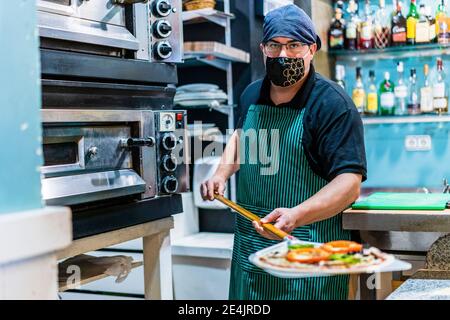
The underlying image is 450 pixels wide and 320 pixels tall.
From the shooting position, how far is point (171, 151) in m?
2.35

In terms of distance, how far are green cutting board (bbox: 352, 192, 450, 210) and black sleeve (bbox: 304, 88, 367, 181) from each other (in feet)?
1.89

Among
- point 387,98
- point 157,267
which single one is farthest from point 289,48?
point 387,98

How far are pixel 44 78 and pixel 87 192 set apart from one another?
0.36 meters

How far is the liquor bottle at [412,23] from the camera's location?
13.6 ft

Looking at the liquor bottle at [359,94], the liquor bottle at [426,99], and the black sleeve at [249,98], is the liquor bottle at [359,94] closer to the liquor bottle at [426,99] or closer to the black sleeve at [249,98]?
the liquor bottle at [426,99]

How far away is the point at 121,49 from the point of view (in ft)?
7.29

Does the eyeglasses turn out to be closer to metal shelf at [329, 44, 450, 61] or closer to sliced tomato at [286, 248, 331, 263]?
sliced tomato at [286, 248, 331, 263]

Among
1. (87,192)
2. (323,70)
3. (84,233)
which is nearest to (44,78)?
(87,192)

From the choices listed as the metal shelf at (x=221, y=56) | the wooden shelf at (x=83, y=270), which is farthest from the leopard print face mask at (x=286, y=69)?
the metal shelf at (x=221, y=56)

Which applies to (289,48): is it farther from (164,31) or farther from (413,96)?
(413,96)

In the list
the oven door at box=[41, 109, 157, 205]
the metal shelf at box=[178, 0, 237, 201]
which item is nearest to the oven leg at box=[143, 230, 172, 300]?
the oven door at box=[41, 109, 157, 205]

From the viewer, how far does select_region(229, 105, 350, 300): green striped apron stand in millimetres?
2166

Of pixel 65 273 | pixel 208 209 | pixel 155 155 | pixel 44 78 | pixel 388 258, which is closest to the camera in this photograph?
pixel 388 258

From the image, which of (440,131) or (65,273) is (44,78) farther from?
(440,131)
